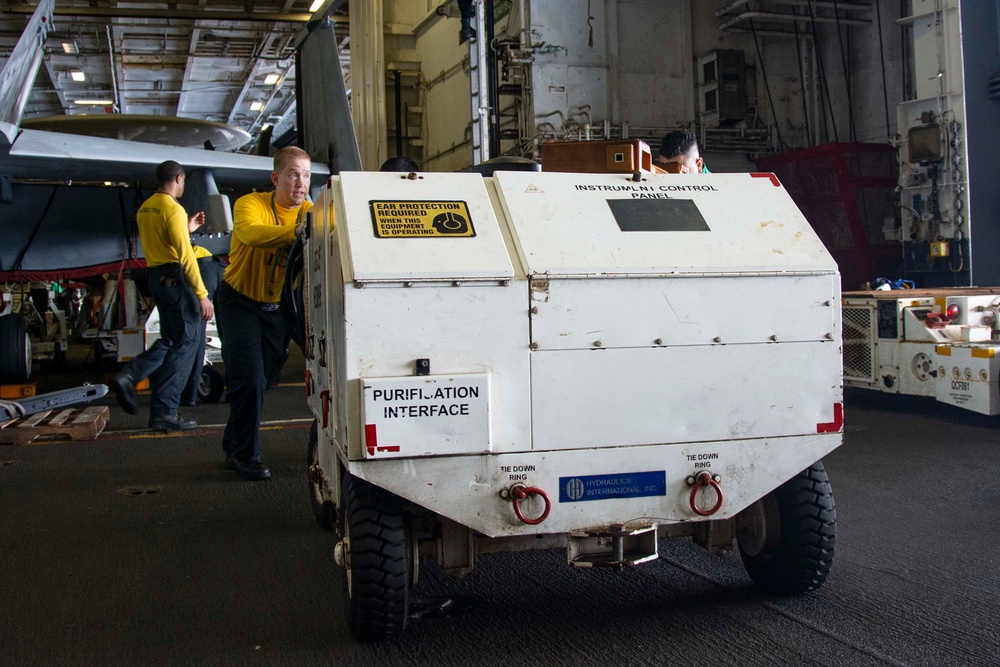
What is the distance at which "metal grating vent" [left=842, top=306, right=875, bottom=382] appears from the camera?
291 inches

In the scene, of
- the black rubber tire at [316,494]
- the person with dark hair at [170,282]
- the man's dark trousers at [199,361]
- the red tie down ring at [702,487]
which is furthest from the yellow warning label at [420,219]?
the man's dark trousers at [199,361]

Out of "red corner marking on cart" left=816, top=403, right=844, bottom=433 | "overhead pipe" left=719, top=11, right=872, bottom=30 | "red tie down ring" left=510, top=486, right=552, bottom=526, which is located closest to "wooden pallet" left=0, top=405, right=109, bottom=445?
"red tie down ring" left=510, top=486, right=552, bottom=526

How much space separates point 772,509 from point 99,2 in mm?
16886

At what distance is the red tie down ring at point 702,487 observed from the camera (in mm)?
2570

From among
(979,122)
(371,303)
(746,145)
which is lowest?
(371,303)

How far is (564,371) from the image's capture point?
97.7 inches

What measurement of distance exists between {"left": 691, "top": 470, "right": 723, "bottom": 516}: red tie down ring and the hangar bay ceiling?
13.1 metres

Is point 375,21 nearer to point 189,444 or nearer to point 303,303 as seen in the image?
point 189,444

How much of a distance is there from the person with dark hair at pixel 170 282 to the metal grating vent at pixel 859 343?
5463mm

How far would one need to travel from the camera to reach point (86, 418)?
6551mm

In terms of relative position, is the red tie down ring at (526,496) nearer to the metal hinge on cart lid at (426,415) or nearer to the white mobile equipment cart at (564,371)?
the white mobile equipment cart at (564,371)

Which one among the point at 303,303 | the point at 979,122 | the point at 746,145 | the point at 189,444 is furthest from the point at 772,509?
the point at 746,145

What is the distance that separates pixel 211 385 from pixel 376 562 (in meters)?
6.21

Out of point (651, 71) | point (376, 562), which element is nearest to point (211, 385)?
point (376, 562)
